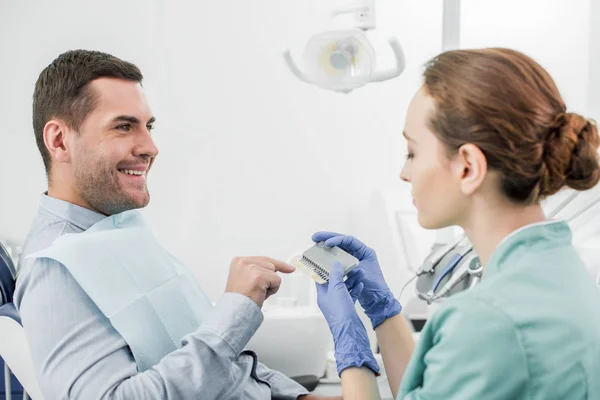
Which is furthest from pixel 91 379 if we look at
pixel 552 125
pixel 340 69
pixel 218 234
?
pixel 218 234

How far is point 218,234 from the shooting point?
237 cm


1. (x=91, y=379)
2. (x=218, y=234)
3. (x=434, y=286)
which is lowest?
(x=218, y=234)

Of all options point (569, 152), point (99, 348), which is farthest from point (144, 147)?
point (569, 152)

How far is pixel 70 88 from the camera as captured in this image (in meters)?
1.20

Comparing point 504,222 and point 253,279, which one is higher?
point 504,222

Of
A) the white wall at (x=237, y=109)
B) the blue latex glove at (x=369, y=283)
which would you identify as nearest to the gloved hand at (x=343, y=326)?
the blue latex glove at (x=369, y=283)

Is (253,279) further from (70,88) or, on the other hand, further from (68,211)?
(70,88)

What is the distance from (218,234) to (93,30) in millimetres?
889

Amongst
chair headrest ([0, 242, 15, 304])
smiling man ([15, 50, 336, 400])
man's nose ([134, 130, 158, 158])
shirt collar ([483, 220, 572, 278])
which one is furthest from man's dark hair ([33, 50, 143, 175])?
shirt collar ([483, 220, 572, 278])

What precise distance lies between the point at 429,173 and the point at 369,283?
44 cm

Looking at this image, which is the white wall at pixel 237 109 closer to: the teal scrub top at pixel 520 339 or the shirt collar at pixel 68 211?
the shirt collar at pixel 68 211

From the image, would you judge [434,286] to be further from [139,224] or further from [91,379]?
[91,379]

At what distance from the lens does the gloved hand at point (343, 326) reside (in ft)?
3.46

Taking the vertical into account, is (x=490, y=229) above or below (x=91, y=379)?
above
